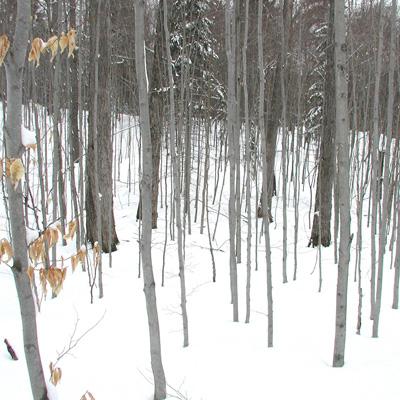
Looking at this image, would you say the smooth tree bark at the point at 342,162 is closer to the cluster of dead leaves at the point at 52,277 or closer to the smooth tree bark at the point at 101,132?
the cluster of dead leaves at the point at 52,277

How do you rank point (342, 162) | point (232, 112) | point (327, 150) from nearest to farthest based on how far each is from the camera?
point (342, 162) < point (232, 112) < point (327, 150)

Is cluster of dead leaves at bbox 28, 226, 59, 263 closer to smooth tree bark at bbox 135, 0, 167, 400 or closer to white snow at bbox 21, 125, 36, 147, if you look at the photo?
white snow at bbox 21, 125, 36, 147

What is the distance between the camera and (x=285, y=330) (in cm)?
479

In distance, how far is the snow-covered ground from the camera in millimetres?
3598

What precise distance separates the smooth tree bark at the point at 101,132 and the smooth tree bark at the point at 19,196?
4.72 meters

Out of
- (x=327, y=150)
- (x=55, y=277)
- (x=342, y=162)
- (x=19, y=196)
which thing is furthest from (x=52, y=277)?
(x=327, y=150)

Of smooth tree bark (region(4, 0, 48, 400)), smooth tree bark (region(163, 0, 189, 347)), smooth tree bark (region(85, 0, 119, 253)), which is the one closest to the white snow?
smooth tree bark (region(4, 0, 48, 400))

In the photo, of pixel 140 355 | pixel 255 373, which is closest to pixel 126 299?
pixel 140 355

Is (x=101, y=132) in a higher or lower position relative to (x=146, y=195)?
higher

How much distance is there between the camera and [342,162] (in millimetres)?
3484

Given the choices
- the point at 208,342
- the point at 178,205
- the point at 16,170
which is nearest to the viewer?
the point at 16,170

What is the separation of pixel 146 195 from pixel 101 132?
14.2 feet

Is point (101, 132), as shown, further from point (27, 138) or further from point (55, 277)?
point (55, 277)

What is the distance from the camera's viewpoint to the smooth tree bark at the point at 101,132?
21.7 feet
